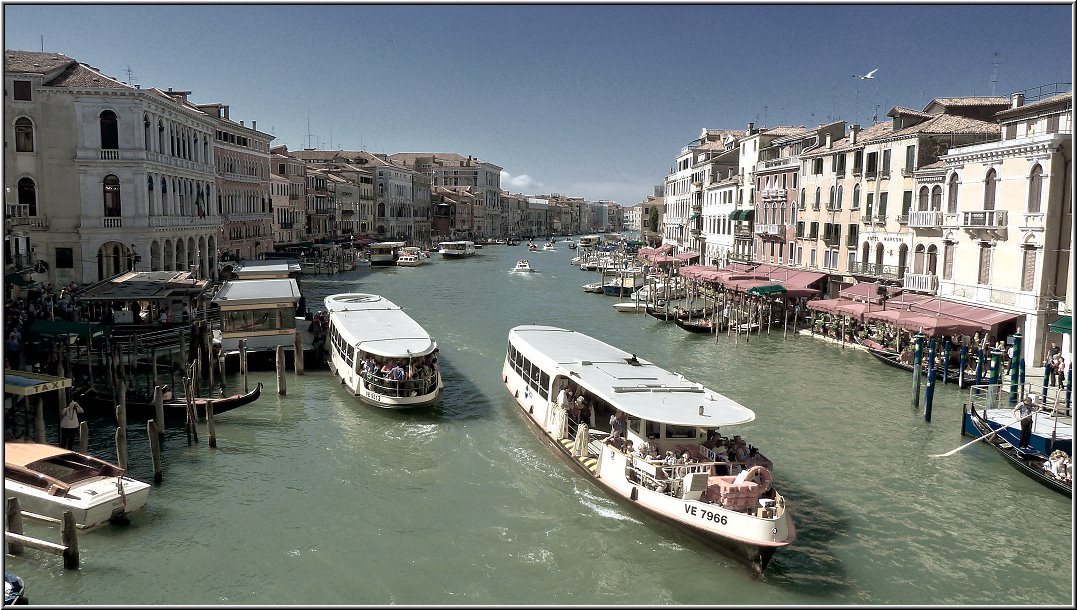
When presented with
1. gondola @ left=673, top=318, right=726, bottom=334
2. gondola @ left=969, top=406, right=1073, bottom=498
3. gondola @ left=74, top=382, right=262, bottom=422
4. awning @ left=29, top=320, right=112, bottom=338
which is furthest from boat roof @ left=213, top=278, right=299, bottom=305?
gondola @ left=969, top=406, right=1073, bottom=498

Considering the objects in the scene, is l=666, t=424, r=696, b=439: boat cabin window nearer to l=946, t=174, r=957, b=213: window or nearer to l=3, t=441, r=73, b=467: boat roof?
l=3, t=441, r=73, b=467: boat roof

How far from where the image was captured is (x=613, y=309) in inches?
1686

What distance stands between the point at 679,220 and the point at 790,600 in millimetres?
58934

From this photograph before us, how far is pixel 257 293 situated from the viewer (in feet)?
80.8

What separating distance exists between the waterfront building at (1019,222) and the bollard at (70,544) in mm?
23660

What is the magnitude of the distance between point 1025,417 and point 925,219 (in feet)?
47.3

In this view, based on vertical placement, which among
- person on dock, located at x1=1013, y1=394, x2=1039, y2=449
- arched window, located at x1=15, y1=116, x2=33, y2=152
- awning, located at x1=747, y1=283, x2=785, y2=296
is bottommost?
person on dock, located at x1=1013, y1=394, x2=1039, y2=449

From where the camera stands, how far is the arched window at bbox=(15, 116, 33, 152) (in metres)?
29.2

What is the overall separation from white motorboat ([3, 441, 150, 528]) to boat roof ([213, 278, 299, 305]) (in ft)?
34.3

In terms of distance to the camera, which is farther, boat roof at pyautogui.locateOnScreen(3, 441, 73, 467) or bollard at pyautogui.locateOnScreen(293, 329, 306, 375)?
bollard at pyautogui.locateOnScreen(293, 329, 306, 375)

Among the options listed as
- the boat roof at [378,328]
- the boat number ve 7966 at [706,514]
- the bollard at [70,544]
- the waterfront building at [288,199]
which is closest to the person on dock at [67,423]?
the bollard at [70,544]

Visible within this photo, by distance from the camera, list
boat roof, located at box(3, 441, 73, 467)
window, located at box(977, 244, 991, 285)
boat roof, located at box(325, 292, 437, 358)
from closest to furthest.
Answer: boat roof, located at box(3, 441, 73, 467), boat roof, located at box(325, 292, 437, 358), window, located at box(977, 244, 991, 285)

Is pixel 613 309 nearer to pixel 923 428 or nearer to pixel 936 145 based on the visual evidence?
pixel 936 145

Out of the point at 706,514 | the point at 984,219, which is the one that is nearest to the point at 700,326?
the point at 984,219
